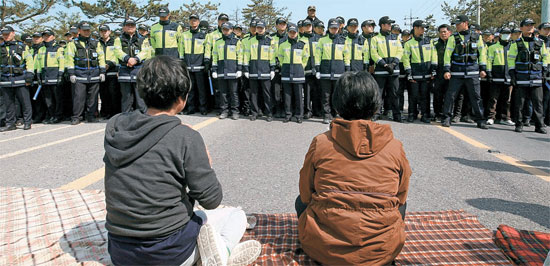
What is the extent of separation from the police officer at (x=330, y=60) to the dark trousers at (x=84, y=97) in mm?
5647

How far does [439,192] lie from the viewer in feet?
15.5

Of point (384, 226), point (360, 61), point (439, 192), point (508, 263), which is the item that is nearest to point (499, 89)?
point (360, 61)

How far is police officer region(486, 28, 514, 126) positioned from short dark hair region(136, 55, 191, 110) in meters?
9.88

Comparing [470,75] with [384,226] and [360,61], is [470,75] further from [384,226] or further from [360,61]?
[384,226]

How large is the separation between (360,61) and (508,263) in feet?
25.0

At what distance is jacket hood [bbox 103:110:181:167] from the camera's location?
2.22 m

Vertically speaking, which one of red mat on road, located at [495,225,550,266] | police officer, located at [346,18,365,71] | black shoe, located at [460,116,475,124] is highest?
police officer, located at [346,18,365,71]

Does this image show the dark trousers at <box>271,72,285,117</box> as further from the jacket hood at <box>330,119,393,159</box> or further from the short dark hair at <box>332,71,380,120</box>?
the jacket hood at <box>330,119,393,159</box>

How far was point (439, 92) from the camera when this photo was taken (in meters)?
10.4

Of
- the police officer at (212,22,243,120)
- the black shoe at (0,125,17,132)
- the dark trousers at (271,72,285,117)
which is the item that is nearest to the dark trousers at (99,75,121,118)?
the black shoe at (0,125,17,132)

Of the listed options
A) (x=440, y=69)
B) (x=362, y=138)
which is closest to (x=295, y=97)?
(x=440, y=69)

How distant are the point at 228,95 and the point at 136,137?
8.66 m

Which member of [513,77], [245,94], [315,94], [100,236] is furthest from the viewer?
[245,94]

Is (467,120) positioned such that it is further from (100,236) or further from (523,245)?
(100,236)
